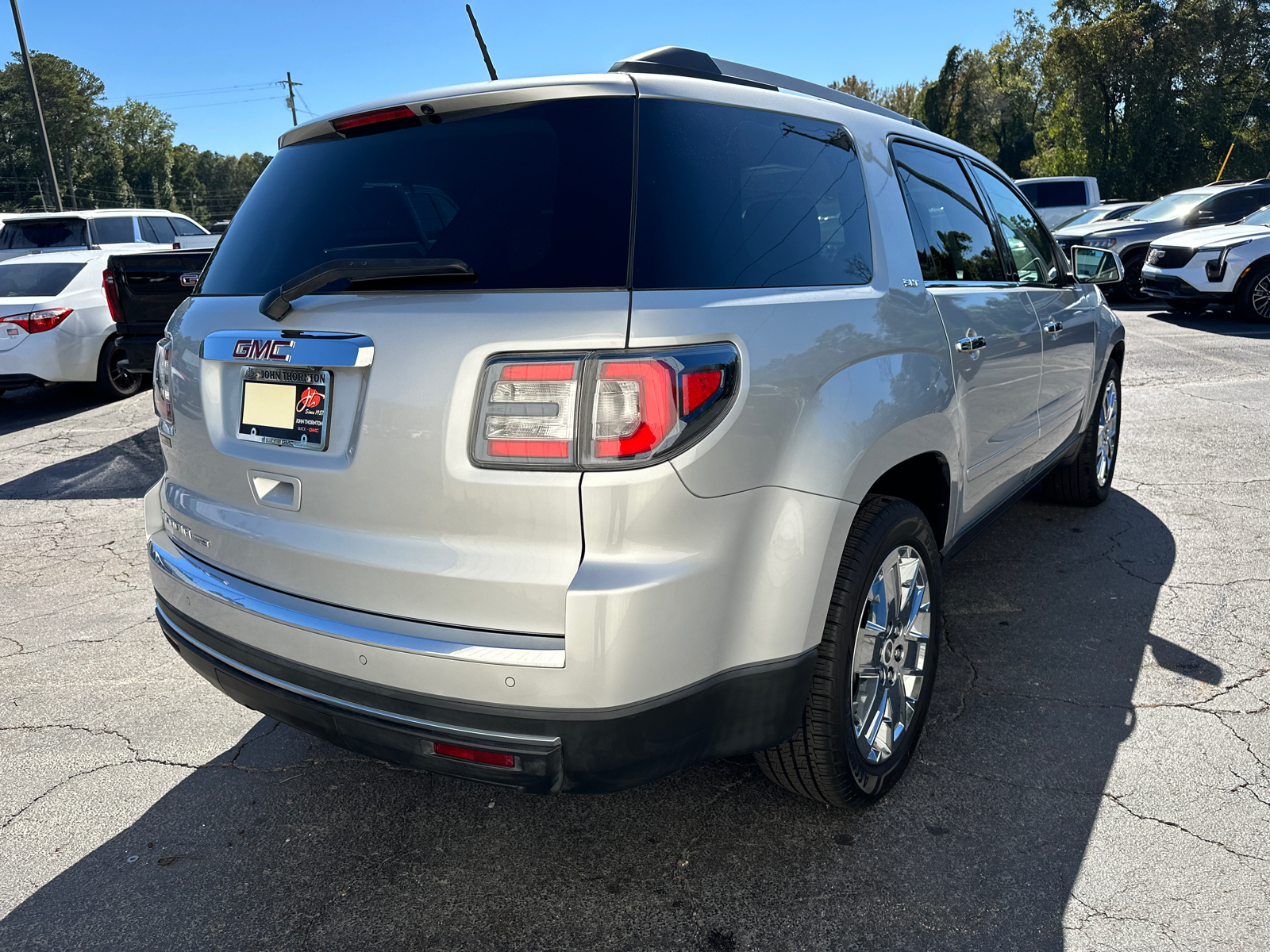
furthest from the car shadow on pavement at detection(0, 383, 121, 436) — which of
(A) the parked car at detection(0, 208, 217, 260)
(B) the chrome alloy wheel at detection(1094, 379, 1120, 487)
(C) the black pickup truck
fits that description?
(B) the chrome alloy wheel at detection(1094, 379, 1120, 487)

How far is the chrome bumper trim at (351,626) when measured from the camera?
1801 millimetres

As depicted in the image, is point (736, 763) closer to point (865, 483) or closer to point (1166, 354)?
point (865, 483)

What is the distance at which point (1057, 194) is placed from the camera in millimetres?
21312

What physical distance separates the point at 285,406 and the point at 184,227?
13.5m

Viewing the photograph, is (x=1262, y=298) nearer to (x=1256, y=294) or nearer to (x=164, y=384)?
(x=1256, y=294)

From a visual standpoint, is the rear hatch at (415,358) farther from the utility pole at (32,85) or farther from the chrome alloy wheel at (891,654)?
the utility pole at (32,85)

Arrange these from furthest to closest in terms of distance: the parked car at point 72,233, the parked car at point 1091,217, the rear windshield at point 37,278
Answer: the parked car at point 1091,217, the parked car at point 72,233, the rear windshield at point 37,278

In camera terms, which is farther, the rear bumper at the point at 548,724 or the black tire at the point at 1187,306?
the black tire at the point at 1187,306

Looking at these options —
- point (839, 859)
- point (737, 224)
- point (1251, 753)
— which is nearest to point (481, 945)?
point (839, 859)

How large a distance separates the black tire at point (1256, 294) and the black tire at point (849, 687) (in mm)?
12211

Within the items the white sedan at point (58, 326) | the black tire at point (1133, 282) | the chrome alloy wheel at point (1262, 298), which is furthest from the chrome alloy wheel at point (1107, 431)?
the black tire at point (1133, 282)

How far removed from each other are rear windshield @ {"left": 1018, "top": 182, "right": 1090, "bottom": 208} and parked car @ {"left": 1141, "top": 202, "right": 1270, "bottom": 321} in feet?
27.9

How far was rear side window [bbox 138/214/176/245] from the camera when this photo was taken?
488 inches

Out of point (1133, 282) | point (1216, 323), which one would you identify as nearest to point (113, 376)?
point (1216, 323)
